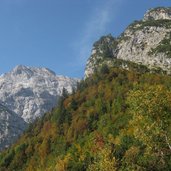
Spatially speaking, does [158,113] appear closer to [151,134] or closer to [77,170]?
[151,134]

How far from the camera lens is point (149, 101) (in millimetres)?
77562

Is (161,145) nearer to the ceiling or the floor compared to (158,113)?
nearer to the floor

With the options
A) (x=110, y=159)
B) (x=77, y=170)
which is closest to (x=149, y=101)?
(x=110, y=159)

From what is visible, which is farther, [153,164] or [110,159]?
[153,164]

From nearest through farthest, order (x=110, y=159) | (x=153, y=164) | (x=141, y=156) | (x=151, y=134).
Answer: (x=151, y=134), (x=110, y=159), (x=153, y=164), (x=141, y=156)

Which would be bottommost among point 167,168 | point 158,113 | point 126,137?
point 167,168

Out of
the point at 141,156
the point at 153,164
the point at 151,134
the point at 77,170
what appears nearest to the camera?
the point at 151,134

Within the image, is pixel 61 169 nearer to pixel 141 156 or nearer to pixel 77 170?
pixel 77 170

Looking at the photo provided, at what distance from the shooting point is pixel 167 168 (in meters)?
103

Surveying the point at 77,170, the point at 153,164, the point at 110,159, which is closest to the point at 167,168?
the point at 153,164

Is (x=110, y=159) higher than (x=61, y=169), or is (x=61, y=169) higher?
(x=61, y=169)

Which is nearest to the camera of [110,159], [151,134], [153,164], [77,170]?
[151,134]

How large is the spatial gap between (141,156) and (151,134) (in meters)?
55.0

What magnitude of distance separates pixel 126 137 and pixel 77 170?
25.5 m
